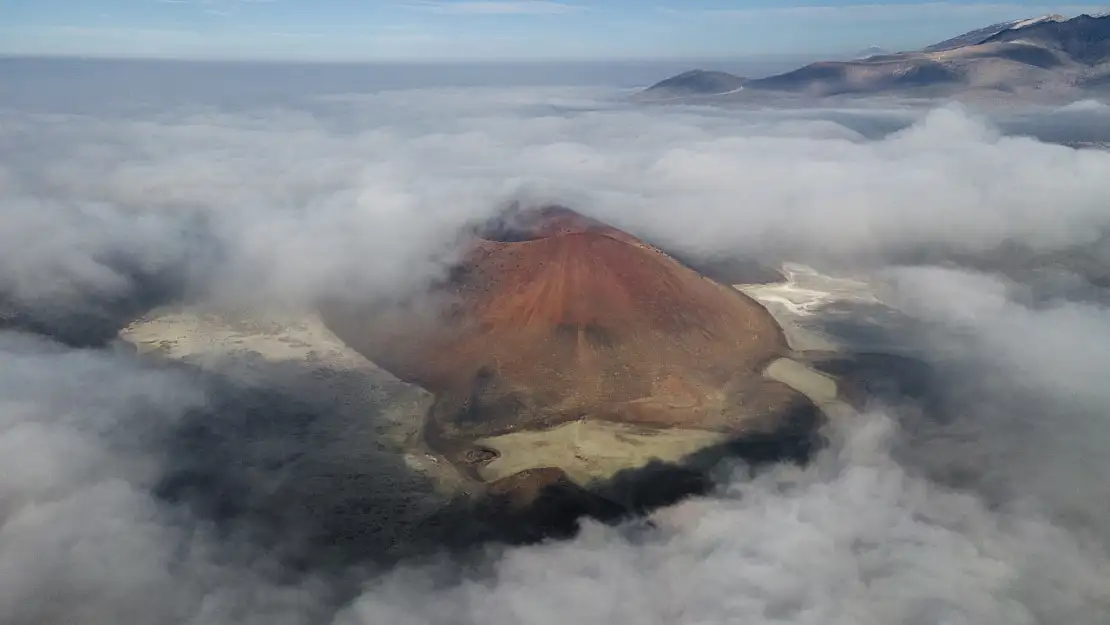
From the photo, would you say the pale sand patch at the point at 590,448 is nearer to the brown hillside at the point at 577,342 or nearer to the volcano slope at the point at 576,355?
the volcano slope at the point at 576,355

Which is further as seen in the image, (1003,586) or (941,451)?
(941,451)

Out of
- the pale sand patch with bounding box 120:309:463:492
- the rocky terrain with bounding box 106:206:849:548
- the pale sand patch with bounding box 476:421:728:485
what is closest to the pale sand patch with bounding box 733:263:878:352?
the rocky terrain with bounding box 106:206:849:548

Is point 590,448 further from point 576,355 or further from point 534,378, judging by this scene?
point 576,355

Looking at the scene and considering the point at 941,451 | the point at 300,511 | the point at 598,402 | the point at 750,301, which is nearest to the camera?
the point at 300,511

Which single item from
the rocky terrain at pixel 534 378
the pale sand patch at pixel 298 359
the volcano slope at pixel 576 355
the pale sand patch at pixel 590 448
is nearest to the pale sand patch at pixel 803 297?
the rocky terrain at pixel 534 378

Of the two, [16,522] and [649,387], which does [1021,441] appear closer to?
[649,387]

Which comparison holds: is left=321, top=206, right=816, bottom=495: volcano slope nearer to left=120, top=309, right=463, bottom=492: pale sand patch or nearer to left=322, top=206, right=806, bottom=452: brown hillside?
left=322, top=206, right=806, bottom=452: brown hillside

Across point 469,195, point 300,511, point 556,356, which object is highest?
point 469,195

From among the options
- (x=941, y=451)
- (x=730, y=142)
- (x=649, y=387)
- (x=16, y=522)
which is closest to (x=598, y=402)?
(x=649, y=387)
